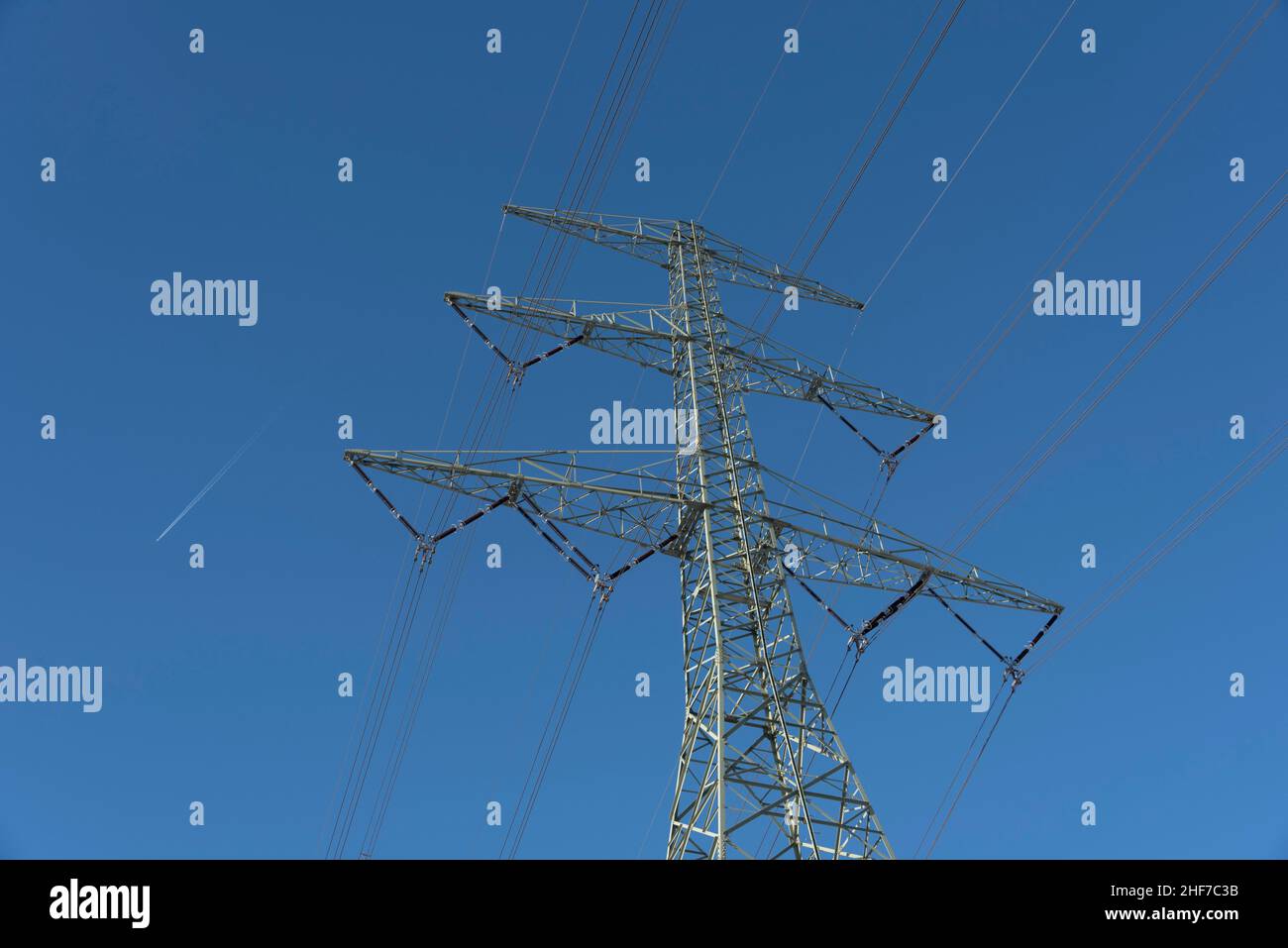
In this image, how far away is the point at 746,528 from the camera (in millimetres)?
25891

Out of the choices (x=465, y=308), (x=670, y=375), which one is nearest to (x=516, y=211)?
(x=465, y=308)

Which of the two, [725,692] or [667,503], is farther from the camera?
[667,503]

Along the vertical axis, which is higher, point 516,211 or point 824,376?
point 516,211

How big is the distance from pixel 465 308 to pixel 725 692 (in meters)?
12.7
